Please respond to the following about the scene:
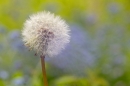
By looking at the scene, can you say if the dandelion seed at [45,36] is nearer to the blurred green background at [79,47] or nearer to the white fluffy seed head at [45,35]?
the white fluffy seed head at [45,35]

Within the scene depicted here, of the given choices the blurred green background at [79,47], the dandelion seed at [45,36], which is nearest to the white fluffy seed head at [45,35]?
the dandelion seed at [45,36]

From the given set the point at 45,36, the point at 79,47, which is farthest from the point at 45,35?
the point at 79,47

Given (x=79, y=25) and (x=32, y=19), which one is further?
(x=79, y=25)

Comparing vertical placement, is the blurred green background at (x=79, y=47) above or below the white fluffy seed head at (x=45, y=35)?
above

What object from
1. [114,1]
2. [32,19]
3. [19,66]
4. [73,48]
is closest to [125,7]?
[114,1]

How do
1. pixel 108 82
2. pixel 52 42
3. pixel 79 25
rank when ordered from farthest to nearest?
pixel 79 25 → pixel 108 82 → pixel 52 42

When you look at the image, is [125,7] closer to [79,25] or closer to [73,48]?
→ [79,25]

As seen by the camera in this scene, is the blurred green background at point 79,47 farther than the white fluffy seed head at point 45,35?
Yes

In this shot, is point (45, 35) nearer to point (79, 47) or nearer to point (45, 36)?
point (45, 36)
